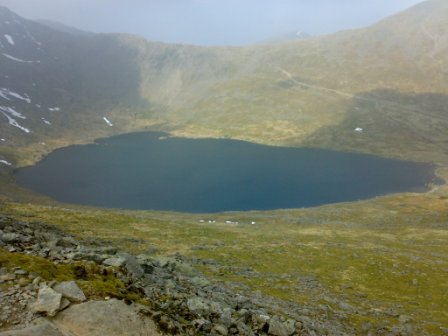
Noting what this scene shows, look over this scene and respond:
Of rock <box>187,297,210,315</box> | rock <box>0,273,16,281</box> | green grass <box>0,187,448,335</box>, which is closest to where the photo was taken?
rock <box>0,273,16,281</box>

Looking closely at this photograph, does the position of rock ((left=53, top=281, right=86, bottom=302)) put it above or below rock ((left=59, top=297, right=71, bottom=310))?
above

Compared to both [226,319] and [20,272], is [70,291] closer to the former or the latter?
[20,272]

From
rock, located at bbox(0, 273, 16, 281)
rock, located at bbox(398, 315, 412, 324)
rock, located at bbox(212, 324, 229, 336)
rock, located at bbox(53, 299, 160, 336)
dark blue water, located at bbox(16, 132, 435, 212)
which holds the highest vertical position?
dark blue water, located at bbox(16, 132, 435, 212)

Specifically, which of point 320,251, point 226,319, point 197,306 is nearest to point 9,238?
point 197,306

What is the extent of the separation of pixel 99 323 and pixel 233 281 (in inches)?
1187

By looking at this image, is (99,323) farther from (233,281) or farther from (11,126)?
(11,126)

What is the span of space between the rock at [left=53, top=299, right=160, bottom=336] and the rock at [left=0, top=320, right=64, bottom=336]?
0.47 metres

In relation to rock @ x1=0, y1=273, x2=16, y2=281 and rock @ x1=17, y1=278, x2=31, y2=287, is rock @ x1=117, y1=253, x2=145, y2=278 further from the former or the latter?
rock @ x1=0, y1=273, x2=16, y2=281

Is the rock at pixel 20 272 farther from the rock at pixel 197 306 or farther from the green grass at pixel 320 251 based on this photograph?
the rock at pixel 197 306

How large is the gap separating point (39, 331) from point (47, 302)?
1.69 meters

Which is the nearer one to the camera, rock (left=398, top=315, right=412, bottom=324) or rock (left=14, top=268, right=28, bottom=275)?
rock (left=14, top=268, right=28, bottom=275)

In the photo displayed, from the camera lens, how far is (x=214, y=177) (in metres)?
146

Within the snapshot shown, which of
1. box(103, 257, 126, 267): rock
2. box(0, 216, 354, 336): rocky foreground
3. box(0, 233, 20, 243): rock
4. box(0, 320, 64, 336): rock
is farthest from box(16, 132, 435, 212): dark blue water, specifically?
box(0, 320, 64, 336): rock

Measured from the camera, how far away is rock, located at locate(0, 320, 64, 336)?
45.2ft
